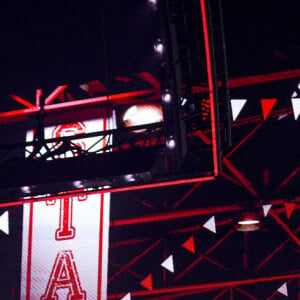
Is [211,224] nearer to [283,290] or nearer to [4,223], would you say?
[283,290]

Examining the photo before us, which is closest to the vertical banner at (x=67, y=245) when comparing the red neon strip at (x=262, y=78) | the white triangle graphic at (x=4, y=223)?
the white triangle graphic at (x=4, y=223)

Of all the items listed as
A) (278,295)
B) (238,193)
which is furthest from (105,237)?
(278,295)

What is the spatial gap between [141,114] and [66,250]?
2.09 m

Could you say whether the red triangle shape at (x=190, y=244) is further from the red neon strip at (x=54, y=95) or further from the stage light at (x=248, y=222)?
the red neon strip at (x=54, y=95)

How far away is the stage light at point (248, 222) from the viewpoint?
5414 millimetres

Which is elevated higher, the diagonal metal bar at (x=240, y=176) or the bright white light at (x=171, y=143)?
the diagonal metal bar at (x=240, y=176)

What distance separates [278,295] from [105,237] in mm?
2353

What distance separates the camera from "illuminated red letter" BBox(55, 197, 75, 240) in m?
6.07

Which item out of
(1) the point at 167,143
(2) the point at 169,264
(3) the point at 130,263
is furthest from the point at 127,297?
(1) the point at 167,143

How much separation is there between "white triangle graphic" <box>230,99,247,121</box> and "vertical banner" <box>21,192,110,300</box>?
2.04m

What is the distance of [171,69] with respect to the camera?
381 centimetres

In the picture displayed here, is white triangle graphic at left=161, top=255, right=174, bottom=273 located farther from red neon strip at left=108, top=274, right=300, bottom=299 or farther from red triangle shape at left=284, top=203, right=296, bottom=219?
red triangle shape at left=284, top=203, right=296, bottom=219

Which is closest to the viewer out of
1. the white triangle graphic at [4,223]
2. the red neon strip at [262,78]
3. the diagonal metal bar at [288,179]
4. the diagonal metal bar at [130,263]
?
the red neon strip at [262,78]

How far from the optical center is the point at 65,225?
20.0ft
